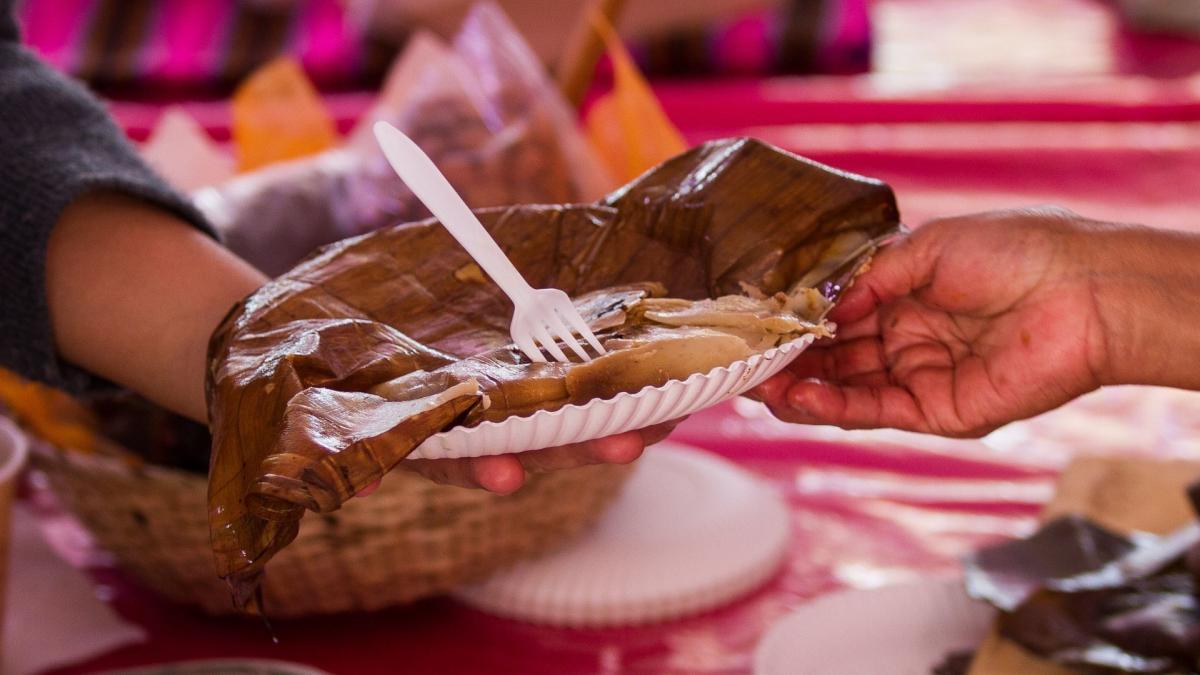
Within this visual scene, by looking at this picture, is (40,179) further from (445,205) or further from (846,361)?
(846,361)

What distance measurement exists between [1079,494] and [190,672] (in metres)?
0.66

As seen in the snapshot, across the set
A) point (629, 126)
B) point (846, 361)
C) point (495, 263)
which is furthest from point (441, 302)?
point (629, 126)

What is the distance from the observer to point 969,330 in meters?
0.84

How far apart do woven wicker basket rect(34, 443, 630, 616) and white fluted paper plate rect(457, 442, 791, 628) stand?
52 mm

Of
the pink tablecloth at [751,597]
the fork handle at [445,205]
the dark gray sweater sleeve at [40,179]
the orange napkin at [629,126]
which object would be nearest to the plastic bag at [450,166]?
the orange napkin at [629,126]

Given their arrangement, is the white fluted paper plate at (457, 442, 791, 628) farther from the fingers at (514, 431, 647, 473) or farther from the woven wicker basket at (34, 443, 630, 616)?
the fingers at (514, 431, 647, 473)

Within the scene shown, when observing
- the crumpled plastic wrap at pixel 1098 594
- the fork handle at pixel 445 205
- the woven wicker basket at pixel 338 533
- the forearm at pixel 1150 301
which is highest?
the fork handle at pixel 445 205

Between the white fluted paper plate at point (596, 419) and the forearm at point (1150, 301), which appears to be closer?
the white fluted paper plate at point (596, 419)

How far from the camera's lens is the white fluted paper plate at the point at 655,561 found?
3.06 feet

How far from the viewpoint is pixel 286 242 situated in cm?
107

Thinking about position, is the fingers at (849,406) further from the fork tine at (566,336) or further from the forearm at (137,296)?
the forearm at (137,296)

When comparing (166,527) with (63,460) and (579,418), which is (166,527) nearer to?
(63,460)

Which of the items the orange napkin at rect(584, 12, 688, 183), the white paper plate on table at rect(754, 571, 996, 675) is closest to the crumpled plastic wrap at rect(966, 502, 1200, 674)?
the white paper plate on table at rect(754, 571, 996, 675)

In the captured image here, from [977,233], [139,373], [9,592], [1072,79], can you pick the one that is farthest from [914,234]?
[1072,79]
